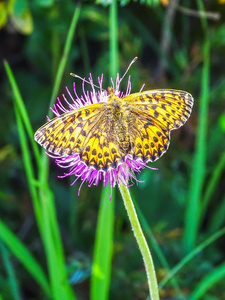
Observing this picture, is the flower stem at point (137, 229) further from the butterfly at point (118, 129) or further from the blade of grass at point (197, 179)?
the blade of grass at point (197, 179)

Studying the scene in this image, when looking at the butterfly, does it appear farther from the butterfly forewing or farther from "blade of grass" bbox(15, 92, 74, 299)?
"blade of grass" bbox(15, 92, 74, 299)

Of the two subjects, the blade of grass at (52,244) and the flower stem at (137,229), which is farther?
the blade of grass at (52,244)

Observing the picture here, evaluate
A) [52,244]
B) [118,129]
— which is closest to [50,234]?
[52,244]

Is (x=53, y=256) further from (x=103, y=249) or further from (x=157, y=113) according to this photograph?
(x=157, y=113)

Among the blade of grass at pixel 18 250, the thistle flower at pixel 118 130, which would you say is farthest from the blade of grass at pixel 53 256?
the thistle flower at pixel 118 130

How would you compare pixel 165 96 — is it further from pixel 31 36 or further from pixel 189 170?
pixel 31 36

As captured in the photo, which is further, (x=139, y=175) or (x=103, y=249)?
(x=139, y=175)
